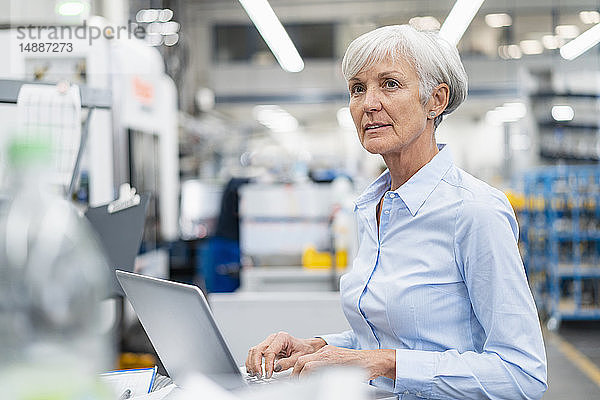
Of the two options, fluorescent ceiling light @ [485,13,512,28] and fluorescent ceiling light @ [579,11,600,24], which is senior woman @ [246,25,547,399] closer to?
fluorescent ceiling light @ [579,11,600,24]

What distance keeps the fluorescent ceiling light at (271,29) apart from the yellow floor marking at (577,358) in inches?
155

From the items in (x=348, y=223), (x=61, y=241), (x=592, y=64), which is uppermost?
(x=592, y=64)

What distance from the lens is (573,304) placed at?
328 inches

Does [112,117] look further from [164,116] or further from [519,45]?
[519,45]

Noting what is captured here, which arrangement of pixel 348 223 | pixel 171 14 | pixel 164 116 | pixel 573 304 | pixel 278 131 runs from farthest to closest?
1. pixel 278 131
2. pixel 171 14
3. pixel 573 304
4. pixel 164 116
5. pixel 348 223

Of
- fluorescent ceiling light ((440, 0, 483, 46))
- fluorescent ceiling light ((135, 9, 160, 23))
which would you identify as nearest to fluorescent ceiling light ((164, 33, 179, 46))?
fluorescent ceiling light ((135, 9, 160, 23))

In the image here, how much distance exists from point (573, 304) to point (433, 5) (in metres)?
8.53

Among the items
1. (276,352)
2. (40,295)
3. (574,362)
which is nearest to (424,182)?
(276,352)

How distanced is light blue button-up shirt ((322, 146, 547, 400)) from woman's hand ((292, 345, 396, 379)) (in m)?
0.02

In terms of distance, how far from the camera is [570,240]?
28.2 feet

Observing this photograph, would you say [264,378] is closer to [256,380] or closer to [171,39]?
[256,380]

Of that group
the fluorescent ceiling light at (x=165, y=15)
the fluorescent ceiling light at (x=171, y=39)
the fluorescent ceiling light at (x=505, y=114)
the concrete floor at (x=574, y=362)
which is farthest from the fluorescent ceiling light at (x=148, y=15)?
the fluorescent ceiling light at (x=505, y=114)

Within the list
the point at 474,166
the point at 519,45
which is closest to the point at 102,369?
the point at 519,45

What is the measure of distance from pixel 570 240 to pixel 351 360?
7961mm
